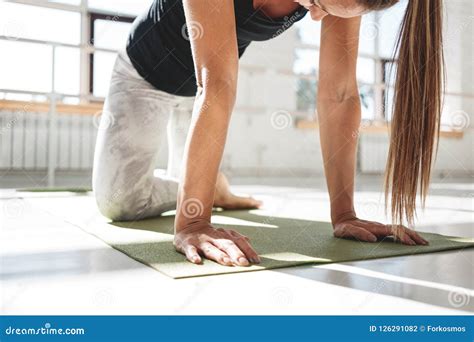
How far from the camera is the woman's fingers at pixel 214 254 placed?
39.6 inches

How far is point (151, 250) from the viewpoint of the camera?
1.18 m

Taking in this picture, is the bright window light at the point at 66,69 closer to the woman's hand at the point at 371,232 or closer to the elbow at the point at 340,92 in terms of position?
the elbow at the point at 340,92

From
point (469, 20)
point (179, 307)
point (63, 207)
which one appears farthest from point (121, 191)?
point (469, 20)

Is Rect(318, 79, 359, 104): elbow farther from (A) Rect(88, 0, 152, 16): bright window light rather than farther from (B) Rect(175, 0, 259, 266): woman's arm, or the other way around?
(A) Rect(88, 0, 152, 16): bright window light

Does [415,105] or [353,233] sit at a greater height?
[415,105]

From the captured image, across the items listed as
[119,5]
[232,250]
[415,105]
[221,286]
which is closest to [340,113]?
[415,105]

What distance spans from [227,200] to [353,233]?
2.89 ft

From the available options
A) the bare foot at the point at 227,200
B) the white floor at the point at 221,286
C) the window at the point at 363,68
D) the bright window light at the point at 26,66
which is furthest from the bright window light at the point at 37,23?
the white floor at the point at 221,286

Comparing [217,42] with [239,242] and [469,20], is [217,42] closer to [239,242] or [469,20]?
[239,242]

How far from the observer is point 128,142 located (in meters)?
1.73

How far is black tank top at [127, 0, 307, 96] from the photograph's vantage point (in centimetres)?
129

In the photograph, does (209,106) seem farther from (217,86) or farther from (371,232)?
(371,232)

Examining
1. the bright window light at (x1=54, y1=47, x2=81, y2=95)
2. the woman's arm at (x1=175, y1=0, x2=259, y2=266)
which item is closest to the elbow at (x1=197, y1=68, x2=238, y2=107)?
the woman's arm at (x1=175, y1=0, x2=259, y2=266)

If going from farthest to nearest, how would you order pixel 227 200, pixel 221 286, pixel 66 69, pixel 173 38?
pixel 66 69 < pixel 227 200 < pixel 173 38 < pixel 221 286
